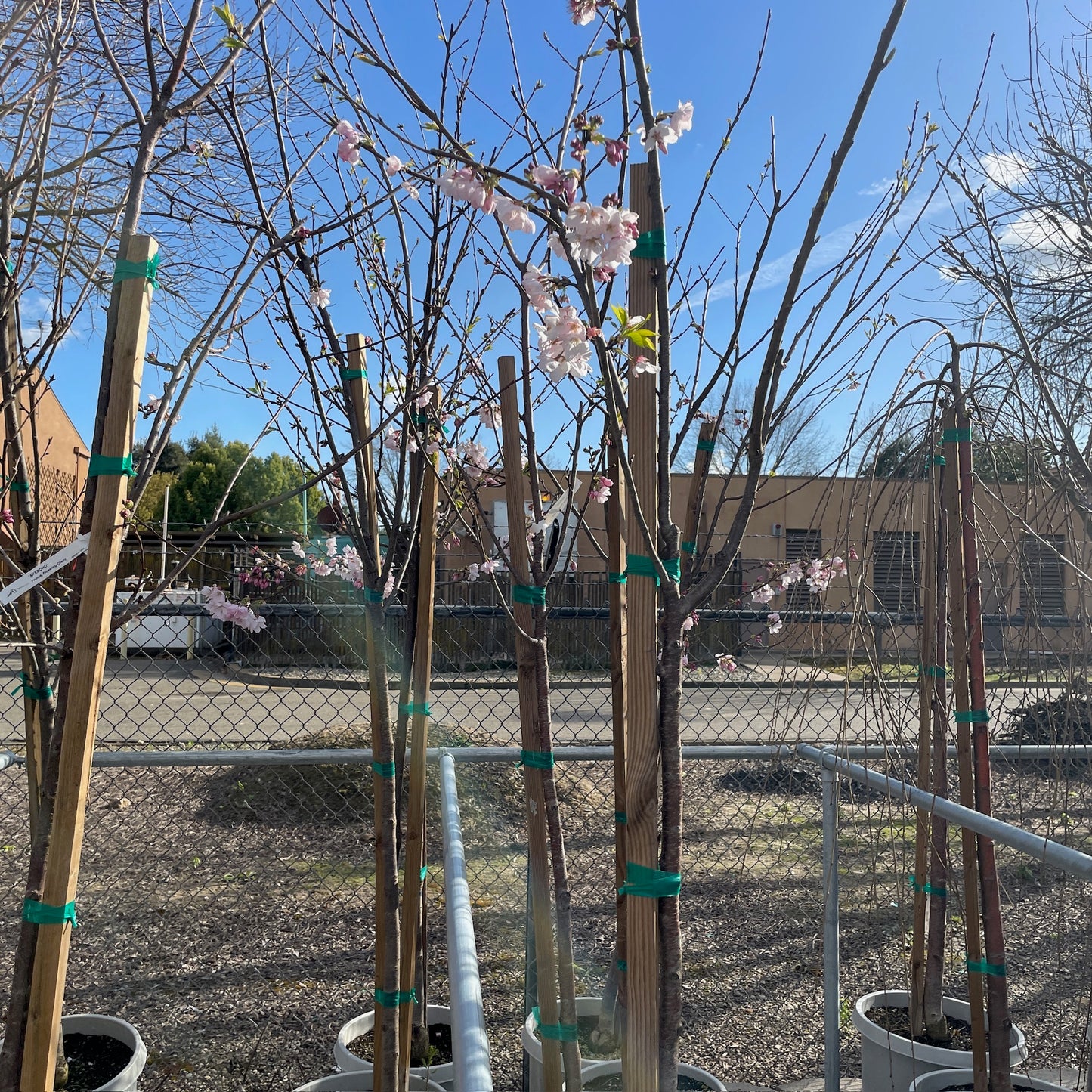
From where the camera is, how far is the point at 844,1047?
3.28m

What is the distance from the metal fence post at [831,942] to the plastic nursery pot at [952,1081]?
9.3 inches

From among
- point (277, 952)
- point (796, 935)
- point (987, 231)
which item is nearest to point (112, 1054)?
point (277, 952)

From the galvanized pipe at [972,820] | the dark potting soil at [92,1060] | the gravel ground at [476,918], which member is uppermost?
the galvanized pipe at [972,820]

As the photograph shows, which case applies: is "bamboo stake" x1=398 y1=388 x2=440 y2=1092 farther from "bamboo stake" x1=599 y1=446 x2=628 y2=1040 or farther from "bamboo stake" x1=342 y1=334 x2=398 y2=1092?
"bamboo stake" x1=599 y1=446 x2=628 y2=1040

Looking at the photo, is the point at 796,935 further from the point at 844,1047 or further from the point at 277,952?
the point at 277,952

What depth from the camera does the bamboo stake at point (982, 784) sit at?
2.14 m

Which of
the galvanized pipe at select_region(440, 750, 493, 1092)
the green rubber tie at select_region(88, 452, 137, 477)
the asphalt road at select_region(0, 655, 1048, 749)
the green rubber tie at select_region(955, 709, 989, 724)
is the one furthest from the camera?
the asphalt road at select_region(0, 655, 1048, 749)

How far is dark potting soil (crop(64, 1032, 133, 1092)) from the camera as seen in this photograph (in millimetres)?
2350

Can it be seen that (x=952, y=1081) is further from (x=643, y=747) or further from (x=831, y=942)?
(x=643, y=747)

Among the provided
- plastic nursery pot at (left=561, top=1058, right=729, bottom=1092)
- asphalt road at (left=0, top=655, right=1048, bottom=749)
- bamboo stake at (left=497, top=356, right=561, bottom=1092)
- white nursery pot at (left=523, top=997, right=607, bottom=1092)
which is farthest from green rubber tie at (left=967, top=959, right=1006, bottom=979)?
asphalt road at (left=0, top=655, right=1048, bottom=749)

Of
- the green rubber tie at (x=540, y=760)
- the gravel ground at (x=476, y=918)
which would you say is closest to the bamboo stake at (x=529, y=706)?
the green rubber tie at (x=540, y=760)

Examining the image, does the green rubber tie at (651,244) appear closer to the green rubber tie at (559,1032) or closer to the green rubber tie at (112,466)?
the green rubber tie at (112,466)

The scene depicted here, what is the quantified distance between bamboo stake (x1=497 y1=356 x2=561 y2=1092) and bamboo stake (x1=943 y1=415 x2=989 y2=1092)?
1089mm

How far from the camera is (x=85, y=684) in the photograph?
4.66ft
